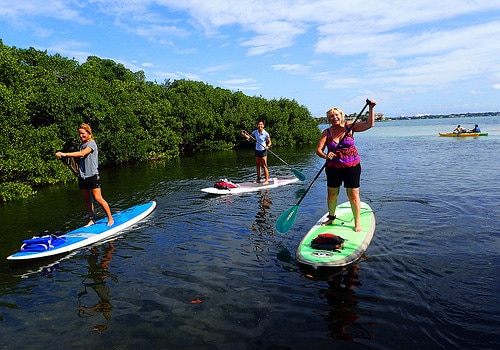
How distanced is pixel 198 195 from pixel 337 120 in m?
7.82

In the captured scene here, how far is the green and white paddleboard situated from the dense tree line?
1289 cm

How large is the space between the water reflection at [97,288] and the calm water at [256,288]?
2 cm

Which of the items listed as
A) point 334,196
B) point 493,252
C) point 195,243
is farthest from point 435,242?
point 195,243

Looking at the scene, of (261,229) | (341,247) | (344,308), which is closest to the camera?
(344,308)

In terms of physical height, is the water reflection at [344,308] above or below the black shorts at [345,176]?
below

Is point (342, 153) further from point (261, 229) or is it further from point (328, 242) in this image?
point (261, 229)

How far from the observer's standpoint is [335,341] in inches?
160

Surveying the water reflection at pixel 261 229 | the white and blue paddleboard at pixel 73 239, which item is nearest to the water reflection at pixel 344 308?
the water reflection at pixel 261 229

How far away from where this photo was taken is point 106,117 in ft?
A: 82.1

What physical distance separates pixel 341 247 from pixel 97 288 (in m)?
4.17

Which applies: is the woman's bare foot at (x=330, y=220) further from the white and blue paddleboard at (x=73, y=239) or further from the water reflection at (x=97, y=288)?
the white and blue paddleboard at (x=73, y=239)

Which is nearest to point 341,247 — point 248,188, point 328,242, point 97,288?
point 328,242

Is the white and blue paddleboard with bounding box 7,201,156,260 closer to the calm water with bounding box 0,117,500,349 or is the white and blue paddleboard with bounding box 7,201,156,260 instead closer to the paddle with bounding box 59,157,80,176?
the calm water with bounding box 0,117,500,349

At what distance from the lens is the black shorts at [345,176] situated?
662 centimetres
